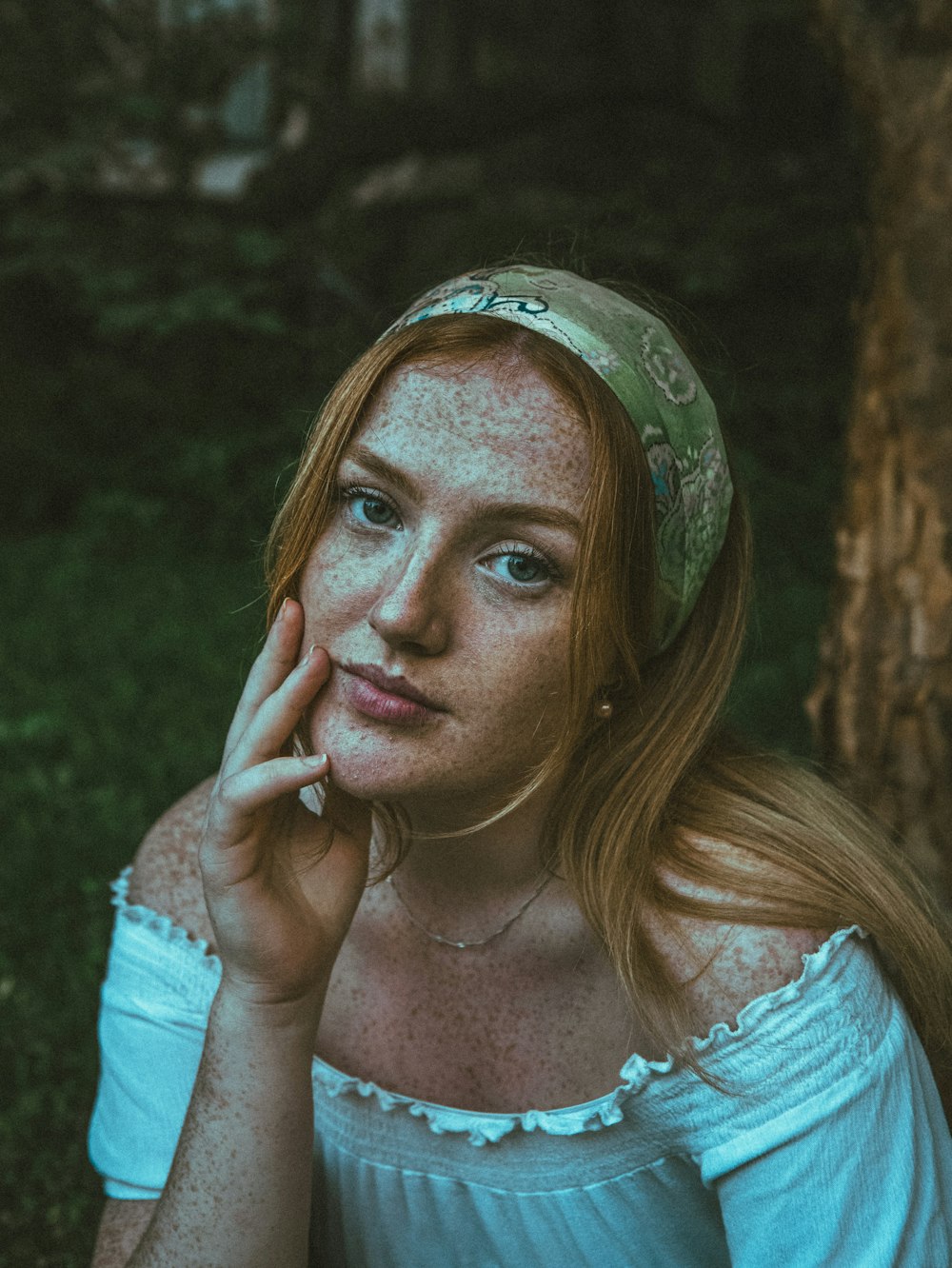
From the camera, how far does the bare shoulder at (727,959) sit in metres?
1.69

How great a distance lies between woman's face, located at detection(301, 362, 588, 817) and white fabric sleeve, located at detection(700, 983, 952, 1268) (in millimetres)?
563

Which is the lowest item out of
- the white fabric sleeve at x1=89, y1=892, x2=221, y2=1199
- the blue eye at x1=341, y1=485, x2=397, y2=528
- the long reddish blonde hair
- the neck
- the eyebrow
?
the white fabric sleeve at x1=89, y1=892, x2=221, y2=1199

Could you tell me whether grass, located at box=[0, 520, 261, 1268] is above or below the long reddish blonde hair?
below

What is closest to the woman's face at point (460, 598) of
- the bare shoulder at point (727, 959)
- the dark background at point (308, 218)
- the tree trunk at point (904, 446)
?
the bare shoulder at point (727, 959)

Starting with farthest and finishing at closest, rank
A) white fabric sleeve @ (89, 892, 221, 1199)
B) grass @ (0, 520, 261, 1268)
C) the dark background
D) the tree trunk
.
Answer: the dark background
grass @ (0, 520, 261, 1268)
the tree trunk
white fabric sleeve @ (89, 892, 221, 1199)

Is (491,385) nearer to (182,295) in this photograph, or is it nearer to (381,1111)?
(381,1111)

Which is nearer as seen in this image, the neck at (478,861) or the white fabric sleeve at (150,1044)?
the neck at (478,861)

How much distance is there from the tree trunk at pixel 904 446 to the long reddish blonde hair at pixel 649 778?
30.9 inches

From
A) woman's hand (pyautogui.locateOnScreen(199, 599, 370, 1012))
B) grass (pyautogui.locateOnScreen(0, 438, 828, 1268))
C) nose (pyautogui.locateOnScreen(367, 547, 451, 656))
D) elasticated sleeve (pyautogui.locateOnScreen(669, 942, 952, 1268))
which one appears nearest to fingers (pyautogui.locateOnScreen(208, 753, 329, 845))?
woman's hand (pyautogui.locateOnScreen(199, 599, 370, 1012))

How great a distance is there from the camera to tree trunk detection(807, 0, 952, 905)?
2637 mm

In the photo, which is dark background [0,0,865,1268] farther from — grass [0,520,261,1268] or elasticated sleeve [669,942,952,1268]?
elasticated sleeve [669,942,952,1268]

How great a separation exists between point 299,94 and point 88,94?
126 centimetres

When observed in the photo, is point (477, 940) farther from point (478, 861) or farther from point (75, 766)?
point (75, 766)

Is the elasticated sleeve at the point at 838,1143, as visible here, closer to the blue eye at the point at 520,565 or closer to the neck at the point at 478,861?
the neck at the point at 478,861
